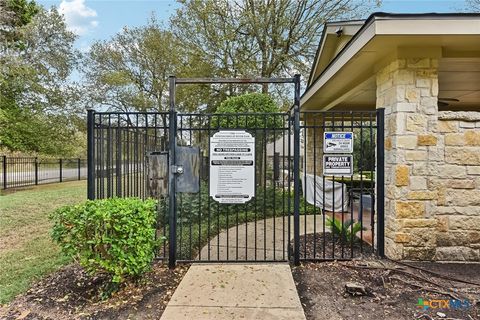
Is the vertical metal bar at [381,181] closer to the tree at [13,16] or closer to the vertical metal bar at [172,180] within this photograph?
the vertical metal bar at [172,180]

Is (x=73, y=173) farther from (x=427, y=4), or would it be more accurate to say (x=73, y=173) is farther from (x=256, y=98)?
(x=427, y=4)

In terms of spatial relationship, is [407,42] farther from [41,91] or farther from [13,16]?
[41,91]

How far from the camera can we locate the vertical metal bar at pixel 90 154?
149 inches

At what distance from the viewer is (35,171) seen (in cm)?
1405

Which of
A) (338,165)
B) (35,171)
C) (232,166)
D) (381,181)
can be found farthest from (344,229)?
(35,171)

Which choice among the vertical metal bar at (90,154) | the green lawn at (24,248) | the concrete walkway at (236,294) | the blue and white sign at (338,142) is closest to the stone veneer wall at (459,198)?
the blue and white sign at (338,142)

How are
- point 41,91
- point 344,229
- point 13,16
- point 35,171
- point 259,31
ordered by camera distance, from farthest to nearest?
point 35,171, point 41,91, point 259,31, point 13,16, point 344,229

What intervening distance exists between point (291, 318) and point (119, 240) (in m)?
1.63

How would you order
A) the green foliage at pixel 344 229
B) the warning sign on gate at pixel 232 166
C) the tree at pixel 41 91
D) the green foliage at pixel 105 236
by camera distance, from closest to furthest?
the green foliage at pixel 105 236, the warning sign on gate at pixel 232 166, the green foliage at pixel 344 229, the tree at pixel 41 91

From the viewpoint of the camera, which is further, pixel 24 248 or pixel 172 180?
pixel 24 248

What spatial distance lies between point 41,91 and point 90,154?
11894 mm

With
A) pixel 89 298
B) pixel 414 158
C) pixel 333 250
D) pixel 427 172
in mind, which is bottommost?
pixel 89 298

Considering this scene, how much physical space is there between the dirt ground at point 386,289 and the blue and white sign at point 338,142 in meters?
1.37

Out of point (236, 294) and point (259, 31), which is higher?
point (259, 31)
